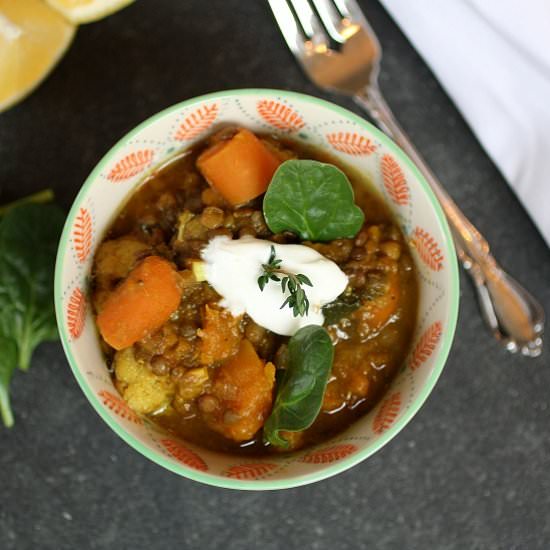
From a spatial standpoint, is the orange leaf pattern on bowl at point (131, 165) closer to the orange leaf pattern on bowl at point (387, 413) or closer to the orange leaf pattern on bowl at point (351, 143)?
the orange leaf pattern on bowl at point (351, 143)

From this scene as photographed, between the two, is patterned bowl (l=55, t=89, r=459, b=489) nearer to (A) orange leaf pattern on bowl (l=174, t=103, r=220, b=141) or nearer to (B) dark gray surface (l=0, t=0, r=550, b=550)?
(A) orange leaf pattern on bowl (l=174, t=103, r=220, b=141)

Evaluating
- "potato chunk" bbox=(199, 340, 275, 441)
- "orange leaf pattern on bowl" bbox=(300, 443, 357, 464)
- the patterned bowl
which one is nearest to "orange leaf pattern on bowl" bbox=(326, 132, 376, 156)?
the patterned bowl

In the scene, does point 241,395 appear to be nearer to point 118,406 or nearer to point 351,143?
point 118,406

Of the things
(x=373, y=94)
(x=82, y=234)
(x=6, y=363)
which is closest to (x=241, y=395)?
(x=82, y=234)

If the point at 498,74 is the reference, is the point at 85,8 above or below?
above

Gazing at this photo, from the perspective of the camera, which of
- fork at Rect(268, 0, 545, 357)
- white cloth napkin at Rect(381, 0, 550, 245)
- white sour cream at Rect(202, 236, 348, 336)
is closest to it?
white sour cream at Rect(202, 236, 348, 336)
